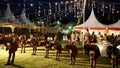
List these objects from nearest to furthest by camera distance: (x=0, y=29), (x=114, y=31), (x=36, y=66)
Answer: (x=36, y=66), (x=114, y=31), (x=0, y=29)

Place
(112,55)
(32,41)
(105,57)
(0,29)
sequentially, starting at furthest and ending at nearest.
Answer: (0,29) < (32,41) < (105,57) < (112,55)

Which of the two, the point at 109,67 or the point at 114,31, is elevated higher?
the point at 114,31

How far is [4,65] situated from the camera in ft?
61.0

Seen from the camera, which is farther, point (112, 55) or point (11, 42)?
point (11, 42)

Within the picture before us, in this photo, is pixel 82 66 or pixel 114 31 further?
pixel 114 31

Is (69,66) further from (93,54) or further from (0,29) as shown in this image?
(0,29)

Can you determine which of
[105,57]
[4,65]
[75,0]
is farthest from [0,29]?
[4,65]

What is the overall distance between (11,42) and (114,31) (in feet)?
67.4

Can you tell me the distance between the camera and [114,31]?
36375mm

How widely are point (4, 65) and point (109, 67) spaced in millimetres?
7204

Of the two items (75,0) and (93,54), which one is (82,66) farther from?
(75,0)

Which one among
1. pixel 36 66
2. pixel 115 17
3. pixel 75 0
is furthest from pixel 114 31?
pixel 115 17

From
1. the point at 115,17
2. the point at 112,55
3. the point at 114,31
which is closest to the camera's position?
the point at 112,55

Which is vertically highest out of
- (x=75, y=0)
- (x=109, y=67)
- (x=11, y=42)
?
(x=75, y=0)
